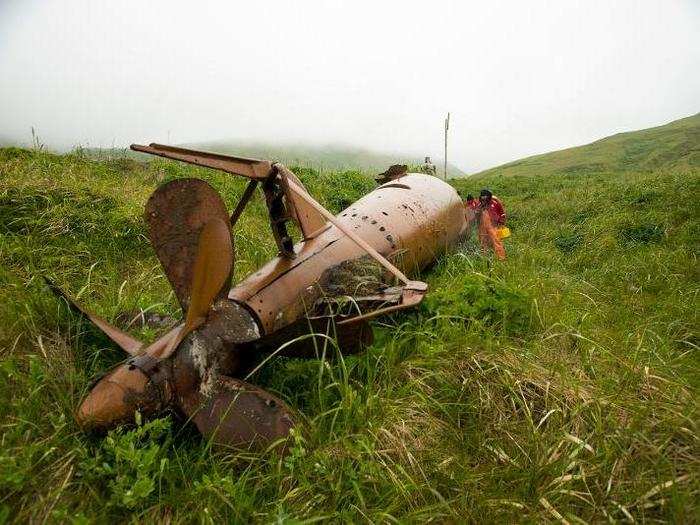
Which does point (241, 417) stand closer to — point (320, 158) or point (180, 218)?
point (180, 218)

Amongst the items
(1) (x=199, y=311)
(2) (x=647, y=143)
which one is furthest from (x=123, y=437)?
(2) (x=647, y=143)

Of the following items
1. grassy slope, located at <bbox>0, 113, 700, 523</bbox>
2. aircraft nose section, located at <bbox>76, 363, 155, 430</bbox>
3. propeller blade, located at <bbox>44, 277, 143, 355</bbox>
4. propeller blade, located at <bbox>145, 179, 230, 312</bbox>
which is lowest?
grassy slope, located at <bbox>0, 113, 700, 523</bbox>

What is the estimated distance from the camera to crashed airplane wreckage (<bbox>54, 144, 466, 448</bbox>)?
2.16 meters

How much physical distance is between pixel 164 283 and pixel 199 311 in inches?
79.8

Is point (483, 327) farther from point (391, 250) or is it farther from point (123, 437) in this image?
point (123, 437)

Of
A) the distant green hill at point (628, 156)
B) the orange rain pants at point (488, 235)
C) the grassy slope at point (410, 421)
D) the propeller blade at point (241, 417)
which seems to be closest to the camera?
the grassy slope at point (410, 421)

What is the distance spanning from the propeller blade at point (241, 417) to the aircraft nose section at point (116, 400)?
219 mm

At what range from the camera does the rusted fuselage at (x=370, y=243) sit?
109 inches

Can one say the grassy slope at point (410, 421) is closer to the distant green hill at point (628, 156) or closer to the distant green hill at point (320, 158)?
the distant green hill at point (320, 158)

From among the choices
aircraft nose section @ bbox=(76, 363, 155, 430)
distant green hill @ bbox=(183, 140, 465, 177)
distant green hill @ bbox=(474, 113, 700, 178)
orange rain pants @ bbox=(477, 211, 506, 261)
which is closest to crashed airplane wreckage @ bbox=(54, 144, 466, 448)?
aircraft nose section @ bbox=(76, 363, 155, 430)

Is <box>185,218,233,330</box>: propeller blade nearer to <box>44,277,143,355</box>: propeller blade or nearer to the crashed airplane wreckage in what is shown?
the crashed airplane wreckage

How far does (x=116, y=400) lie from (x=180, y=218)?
924mm

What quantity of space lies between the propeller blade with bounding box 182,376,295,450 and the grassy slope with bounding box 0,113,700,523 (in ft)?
0.33

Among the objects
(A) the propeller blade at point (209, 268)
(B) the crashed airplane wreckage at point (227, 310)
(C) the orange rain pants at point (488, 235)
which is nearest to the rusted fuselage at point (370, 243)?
(B) the crashed airplane wreckage at point (227, 310)
